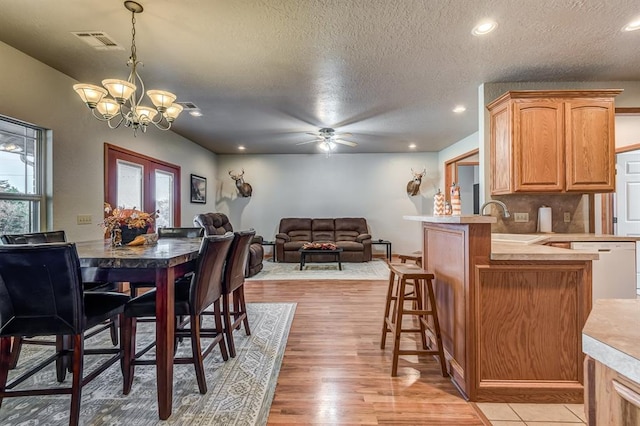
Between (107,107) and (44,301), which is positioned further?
(107,107)

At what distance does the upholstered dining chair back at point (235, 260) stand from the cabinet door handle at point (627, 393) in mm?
2134

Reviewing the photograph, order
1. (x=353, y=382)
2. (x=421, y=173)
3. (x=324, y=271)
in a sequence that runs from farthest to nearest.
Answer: (x=421, y=173)
(x=324, y=271)
(x=353, y=382)

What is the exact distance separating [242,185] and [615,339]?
714 cm

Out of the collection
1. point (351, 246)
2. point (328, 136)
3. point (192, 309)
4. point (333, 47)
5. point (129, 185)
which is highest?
point (333, 47)

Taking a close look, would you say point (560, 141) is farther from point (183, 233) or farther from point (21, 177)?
point (21, 177)

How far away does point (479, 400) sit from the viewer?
1.84 meters

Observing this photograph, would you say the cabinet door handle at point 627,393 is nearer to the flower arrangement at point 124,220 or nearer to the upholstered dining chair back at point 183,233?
the flower arrangement at point 124,220

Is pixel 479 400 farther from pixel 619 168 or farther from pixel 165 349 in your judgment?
pixel 619 168

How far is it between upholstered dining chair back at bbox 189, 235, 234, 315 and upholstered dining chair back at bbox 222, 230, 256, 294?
0.23 m

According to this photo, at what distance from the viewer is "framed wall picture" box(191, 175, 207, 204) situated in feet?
20.8

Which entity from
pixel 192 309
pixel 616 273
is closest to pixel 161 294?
pixel 192 309

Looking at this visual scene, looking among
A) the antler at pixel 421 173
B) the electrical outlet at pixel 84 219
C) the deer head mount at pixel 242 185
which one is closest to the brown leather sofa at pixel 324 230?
the deer head mount at pixel 242 185

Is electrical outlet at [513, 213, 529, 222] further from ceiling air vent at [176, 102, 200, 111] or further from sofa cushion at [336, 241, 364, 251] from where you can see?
ceiling air vent at [176, 102, 200, 111]

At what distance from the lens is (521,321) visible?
186 centimetres
